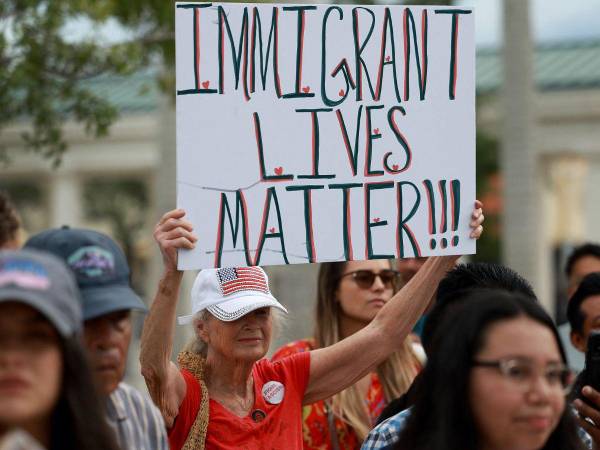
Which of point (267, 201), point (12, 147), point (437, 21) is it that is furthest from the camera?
point (12, 147)

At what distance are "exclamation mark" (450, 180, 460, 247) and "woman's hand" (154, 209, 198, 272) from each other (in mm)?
961

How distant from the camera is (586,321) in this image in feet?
17.3

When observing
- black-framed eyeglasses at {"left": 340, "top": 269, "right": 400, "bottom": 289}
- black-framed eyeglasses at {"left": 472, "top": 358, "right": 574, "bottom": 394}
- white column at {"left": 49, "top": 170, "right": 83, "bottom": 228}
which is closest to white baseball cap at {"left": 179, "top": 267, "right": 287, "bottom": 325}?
black-framed eyeglasses at {"left": 340, "top": 269, "right": 400, "bottom": 289}

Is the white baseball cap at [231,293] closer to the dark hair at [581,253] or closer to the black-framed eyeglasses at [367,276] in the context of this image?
the black-framed eyeglasses at [367,276]

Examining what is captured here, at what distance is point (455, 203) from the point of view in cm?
459

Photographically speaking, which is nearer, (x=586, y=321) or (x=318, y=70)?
(x=318, y=70)

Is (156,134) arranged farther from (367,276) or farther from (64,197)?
(367,276)

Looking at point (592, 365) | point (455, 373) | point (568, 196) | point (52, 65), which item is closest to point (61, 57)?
point (52, 65)

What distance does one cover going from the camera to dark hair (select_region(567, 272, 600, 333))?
5.24 metres

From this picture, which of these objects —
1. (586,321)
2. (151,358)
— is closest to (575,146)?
(586,321)

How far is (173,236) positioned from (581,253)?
11.3 feet

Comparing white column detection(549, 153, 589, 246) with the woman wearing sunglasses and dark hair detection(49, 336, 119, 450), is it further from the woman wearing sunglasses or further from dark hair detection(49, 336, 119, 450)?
dark hair detection(49, 336, 119, 450)

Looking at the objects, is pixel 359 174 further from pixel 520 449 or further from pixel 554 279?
pixel 554 279

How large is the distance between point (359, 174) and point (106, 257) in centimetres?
144
